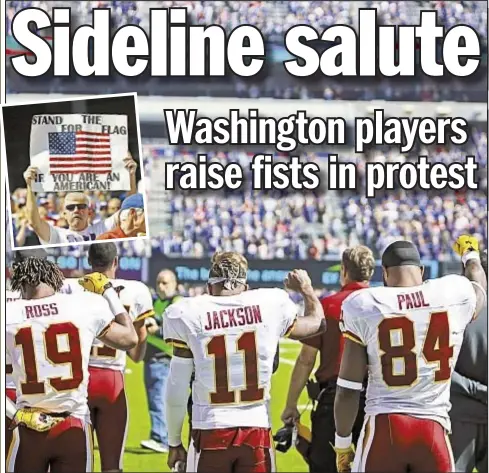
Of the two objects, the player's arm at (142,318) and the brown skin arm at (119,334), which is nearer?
the brown skin arm at (119,334)

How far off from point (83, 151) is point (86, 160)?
1.6 inches

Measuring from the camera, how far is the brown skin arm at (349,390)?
11.3ft

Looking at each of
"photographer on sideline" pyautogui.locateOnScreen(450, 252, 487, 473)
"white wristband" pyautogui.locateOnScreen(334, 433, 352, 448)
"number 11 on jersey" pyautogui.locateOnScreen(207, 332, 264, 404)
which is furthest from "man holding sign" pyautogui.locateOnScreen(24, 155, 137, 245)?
"photographer on sideline" pyautogui.locateOnScreen(450, 252, 487, 473)

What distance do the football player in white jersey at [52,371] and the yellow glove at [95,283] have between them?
0.14 meters

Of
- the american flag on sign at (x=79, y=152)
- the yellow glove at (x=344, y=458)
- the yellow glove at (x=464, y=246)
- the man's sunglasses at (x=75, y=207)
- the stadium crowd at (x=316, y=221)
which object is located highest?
the american flag on sign at (x=79, y=152)

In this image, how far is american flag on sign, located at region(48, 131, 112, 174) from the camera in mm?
4016

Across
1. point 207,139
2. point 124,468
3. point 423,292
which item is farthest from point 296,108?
point 124,468

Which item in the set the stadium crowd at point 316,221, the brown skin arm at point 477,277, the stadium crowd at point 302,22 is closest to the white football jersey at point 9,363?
the stadium crowd at point 316,221

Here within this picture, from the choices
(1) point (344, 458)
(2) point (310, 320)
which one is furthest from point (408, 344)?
(1) point (344, 458)

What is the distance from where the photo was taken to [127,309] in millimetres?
3977

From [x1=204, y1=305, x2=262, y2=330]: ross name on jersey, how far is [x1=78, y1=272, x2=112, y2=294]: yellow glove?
46 centimetres

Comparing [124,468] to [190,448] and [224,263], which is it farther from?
[224,263]

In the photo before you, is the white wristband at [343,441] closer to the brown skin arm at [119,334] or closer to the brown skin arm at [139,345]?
the brown skin arm at [119,334]

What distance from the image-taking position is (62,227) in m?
4.12
